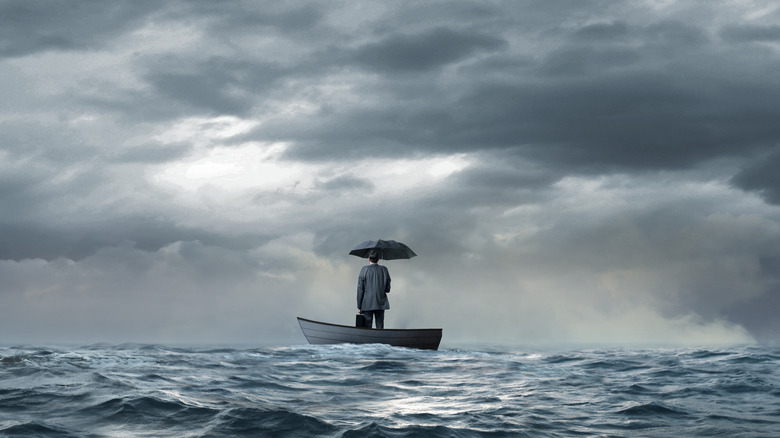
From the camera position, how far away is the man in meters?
23.5

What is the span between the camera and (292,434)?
852 centimetres

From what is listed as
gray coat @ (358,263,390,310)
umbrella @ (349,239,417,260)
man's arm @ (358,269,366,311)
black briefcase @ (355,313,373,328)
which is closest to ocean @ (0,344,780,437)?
black briefcase @ (355,313,373,328)

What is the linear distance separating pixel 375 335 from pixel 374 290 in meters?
1.90

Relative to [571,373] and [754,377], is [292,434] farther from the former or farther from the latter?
[754,377]

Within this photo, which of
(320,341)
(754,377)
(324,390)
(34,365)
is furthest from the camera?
(320,341)

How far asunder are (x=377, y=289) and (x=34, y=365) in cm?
1207

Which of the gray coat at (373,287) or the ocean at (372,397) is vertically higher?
the gray coat at (373,287)

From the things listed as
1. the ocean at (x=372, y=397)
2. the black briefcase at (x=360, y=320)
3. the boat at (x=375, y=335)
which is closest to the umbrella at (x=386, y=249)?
the black briefcase at (x=360, y=320)

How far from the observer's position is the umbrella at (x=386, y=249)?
2427 cm

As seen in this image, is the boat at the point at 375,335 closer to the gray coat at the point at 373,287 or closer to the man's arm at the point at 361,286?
the gray coat at the point at 373,287

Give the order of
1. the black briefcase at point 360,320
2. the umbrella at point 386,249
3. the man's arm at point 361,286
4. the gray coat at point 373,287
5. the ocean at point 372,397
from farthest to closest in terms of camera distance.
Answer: the umbrella at point 386,249
the man's arm at point 361,286
the gray coat at point 373,287
the black briefcase at point 360,320
the ocean at point 372,397

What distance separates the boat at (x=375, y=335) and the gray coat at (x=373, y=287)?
1495 millimetres

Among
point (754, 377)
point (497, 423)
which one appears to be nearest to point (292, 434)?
point (497, 423)

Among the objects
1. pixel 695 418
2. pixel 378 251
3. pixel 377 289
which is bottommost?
pixel 695 418
